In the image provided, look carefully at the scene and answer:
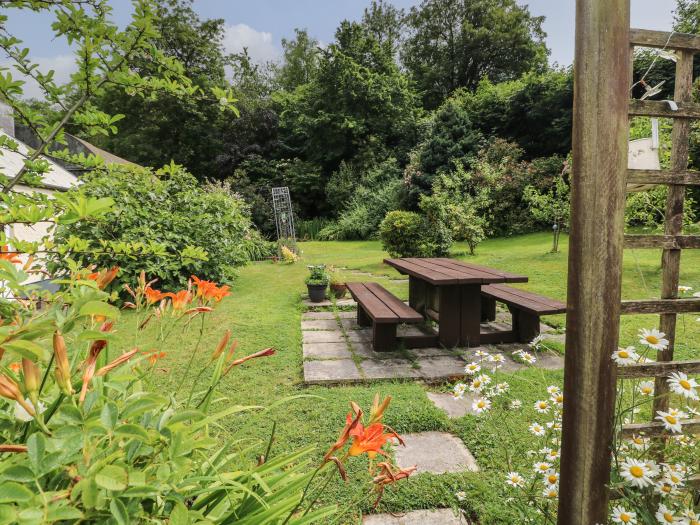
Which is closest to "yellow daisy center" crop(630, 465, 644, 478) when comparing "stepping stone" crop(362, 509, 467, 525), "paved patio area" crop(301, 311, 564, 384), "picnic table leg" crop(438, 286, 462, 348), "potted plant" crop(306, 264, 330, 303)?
"stepping stone" crop(362, 509, 467, 525)

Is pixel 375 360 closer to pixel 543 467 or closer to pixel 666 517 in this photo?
pixel 543 467

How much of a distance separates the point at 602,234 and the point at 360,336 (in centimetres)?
327

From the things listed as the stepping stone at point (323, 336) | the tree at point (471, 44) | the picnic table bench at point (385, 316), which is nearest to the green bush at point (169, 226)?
the stepping stone at point (323, 336)

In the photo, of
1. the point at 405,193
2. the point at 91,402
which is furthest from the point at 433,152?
the point at 91,402

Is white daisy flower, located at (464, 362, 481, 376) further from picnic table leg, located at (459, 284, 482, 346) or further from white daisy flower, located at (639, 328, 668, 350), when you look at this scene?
picnic table leg, located at (459, 284, 482, 346)

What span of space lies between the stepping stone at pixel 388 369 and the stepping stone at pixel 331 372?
0.10 m

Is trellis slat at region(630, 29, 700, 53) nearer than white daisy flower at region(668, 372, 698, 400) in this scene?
No

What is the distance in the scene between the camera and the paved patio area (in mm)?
3207

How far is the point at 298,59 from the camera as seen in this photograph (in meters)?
28.4

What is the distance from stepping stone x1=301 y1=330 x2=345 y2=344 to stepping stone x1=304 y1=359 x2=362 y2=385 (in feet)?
1.99

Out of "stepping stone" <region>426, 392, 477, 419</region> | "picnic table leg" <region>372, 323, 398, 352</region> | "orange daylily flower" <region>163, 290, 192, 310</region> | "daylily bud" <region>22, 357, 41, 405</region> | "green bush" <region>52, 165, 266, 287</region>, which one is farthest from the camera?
"green bush" <region>52, 165, 266, 287</region>

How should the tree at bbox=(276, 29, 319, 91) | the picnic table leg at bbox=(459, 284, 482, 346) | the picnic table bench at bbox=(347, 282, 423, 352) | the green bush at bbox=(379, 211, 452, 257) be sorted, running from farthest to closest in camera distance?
the tree at bbox=(276, 29, 319, 91)
the green bush at bbox=(379, 211, 452, 257)
the picnic table leg at bbox=(459, 284, 482, 346)
the picnic table bench at bbox=(347, 282, 423, 352)

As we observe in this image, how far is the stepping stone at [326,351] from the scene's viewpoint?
12.0 feet

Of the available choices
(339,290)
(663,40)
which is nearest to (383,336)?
(339,290)
